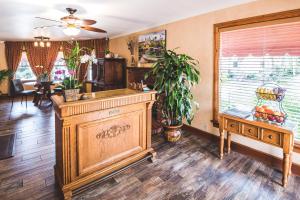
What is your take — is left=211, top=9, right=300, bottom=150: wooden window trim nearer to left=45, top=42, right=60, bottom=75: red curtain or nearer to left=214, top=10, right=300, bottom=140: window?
left=214, top=10, right=300, bottom=140: window

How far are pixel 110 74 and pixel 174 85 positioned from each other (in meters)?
3.05

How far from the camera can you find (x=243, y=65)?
2975 mm

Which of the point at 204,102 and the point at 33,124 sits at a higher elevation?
the point at 204,102

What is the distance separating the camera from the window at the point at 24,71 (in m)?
7.93

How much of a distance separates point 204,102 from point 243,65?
96 centimetres

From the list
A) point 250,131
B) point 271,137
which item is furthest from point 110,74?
point 271,137

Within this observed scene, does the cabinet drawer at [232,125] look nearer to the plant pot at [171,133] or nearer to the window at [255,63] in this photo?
the window at [255,63]

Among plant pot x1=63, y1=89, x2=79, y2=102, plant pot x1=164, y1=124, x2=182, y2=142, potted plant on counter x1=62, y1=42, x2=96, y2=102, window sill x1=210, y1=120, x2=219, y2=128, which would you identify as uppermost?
potted plant on counter x1=62, y1=42, x2=96, y2=102

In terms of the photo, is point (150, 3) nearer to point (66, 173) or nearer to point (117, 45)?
point (66, 173)

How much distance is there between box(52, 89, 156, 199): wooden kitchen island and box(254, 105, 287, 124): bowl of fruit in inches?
55.8

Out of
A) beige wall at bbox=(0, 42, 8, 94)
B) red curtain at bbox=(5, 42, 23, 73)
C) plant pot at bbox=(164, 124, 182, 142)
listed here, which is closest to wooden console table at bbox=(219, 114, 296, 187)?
plant pot at bbox=(164, 124, 182, 142)

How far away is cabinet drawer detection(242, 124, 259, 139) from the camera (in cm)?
240

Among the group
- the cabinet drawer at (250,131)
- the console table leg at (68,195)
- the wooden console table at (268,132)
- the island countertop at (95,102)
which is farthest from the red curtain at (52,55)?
the cabinet drawer at (250,131)

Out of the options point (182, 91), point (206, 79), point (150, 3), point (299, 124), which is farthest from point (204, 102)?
point (150, 3)
